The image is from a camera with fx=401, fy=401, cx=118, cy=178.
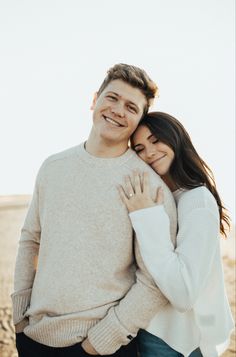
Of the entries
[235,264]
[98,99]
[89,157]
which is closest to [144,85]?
[98,99]

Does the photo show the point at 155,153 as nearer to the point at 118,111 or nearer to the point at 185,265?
the point at 118,111

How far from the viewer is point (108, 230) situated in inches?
80.4

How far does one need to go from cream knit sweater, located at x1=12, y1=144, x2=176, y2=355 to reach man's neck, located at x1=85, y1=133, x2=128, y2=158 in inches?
1.7

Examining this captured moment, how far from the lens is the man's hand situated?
197cm

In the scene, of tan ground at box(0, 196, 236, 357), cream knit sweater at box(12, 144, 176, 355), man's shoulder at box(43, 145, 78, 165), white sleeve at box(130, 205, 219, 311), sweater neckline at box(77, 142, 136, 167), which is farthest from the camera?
tan ground at box(0, 196, 236, 357)

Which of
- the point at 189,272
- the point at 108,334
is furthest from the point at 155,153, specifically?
the point at 108,334

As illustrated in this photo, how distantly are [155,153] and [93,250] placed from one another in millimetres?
716

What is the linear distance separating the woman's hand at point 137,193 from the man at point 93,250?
0.14 feet

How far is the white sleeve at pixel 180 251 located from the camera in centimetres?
188

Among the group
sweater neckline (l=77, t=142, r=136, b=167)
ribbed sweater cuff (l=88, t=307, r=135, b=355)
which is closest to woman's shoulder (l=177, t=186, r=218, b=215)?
sweater neckline (l=77, t=142, r=136, b=167)

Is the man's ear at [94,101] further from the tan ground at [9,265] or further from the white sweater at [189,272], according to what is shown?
the tan ground at [9,265]

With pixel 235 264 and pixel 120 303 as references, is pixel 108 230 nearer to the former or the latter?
pixel 120 303

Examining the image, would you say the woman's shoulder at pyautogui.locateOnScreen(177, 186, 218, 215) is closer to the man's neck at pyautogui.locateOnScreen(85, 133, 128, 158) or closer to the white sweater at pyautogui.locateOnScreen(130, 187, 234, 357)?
the white sweater at pyautogui.locateOnScreen(130, 187, 234, 357)

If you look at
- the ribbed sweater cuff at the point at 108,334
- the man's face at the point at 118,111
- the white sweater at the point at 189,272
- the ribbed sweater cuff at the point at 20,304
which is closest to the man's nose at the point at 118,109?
the man's face at the point at 118,111
